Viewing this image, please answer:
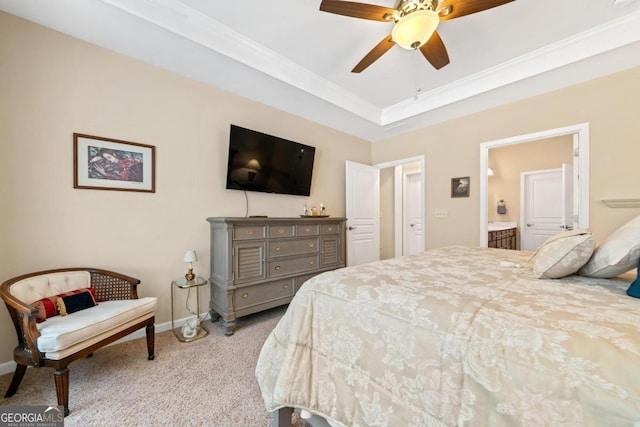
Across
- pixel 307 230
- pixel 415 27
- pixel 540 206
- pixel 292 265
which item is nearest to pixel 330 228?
pixel 307 230

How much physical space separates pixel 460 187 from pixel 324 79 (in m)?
2.48

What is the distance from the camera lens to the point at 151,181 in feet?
7.90

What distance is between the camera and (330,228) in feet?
11.0

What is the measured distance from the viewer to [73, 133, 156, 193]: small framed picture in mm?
2082

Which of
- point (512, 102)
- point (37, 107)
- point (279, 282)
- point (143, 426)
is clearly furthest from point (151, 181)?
point (512, 102)

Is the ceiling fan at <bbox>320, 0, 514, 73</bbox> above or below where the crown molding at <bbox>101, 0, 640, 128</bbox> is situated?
below

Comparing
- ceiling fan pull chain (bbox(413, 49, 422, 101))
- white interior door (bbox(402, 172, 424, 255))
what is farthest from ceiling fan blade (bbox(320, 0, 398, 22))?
white interior door (bbox(402, 172, 424, 255))

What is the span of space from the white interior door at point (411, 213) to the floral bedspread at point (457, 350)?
13.0ft

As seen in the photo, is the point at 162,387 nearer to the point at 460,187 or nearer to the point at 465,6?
the point at 465,6

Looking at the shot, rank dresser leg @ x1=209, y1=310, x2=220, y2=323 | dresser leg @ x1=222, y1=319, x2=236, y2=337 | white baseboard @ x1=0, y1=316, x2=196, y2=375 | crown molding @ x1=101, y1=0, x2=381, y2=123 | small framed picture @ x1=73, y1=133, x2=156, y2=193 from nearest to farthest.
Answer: white baseboard @ x1=0, y1=316, x2=196, y2=375
crown molding @ x1=101, y1=0, x2=381, y2=123
small framed picture @ x1=73, y1=133, x2=156, y2=193
dresser leg @ x1=222, y1=319, x2=236, y2=337
dresser leg @ x1=209, y1=310, x2=220, y2=323

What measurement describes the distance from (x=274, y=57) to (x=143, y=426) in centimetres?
317

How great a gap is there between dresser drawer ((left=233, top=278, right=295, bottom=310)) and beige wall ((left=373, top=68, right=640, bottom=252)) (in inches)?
95.1

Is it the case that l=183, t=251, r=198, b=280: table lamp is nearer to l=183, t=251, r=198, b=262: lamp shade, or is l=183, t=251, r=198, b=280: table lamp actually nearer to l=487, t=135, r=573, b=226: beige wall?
l=183, t=251, r=198, b=262: lamp shade

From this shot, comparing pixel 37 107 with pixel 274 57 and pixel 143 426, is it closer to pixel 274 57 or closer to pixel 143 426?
pixel 274 57
